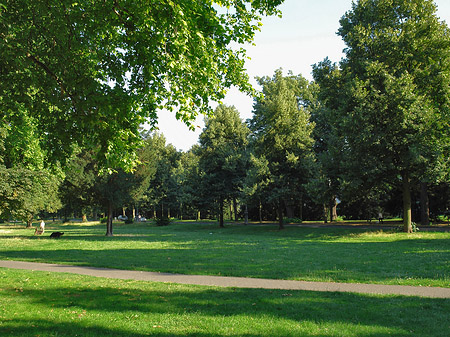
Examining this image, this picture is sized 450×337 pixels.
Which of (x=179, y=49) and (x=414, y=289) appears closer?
(x=179, y=49)

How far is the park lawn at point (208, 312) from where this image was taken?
610 cm

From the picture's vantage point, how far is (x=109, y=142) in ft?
26.9

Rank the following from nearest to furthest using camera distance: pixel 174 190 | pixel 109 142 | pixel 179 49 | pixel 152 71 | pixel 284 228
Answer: pixel 179 49 < pixel 152 71 < pixel 109 142 < pixel 284 228 < pixel 174 190

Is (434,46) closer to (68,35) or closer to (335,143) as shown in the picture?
(335,143)

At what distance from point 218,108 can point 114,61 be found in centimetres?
3950

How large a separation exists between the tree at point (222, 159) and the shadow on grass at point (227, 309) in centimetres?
3349

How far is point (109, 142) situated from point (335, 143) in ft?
73.2

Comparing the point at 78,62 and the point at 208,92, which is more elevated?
the point at 78,62

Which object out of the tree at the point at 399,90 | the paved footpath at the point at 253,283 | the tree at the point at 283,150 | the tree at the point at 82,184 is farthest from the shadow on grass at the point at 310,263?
the tree at the point at 283,150

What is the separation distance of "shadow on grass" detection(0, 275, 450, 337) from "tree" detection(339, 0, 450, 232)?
676 inches

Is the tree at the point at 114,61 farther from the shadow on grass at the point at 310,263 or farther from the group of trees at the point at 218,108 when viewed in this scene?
the shadow on grass at the point at 310,263

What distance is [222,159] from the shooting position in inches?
1724

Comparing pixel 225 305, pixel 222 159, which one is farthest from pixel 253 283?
pixel 222 159

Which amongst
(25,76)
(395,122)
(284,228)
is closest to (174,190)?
(284,228)
